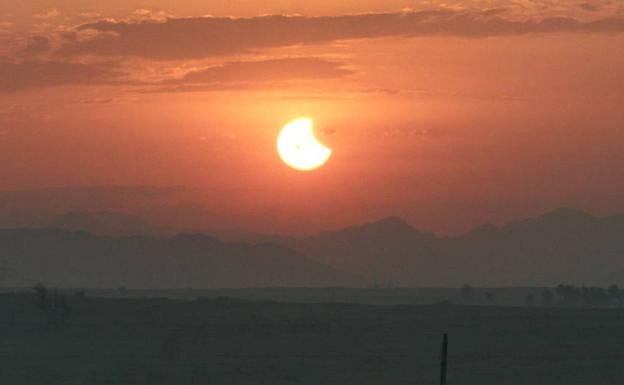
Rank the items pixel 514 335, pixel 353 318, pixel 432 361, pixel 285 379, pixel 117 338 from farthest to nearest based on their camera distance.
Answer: pixel 353 318 → pixel 514 335 → pixel 117 338 → pixel 432 361 → pixel 285 379

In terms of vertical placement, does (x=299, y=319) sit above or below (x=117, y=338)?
above

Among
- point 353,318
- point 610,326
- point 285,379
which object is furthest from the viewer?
point 353,318

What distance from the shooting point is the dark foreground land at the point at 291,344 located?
165 feet

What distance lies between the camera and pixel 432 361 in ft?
185

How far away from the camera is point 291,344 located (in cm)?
6406

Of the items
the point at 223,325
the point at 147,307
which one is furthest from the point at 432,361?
the point at 147,307

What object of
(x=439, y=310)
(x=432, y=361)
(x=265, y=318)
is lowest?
(x=432, y=361)

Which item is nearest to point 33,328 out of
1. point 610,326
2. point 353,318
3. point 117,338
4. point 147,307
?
point 117,338

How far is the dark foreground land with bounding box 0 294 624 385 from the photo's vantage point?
50344mm

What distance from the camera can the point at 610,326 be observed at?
76.6 meters

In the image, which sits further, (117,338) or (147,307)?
(147,307)

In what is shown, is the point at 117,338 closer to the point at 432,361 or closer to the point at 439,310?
the point at 432,361

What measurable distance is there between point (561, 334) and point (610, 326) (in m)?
6.80

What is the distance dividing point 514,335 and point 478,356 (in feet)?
37.0
